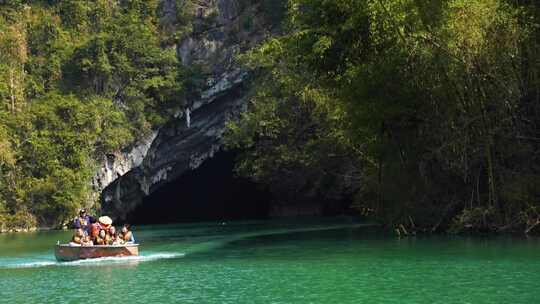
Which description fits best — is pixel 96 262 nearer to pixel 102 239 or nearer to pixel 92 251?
pixel 92 251

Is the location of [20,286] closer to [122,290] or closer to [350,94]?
[122,290]

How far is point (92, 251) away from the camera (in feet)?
85.6

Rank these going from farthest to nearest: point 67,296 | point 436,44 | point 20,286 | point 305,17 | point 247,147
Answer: point 247,147 < point 305,17 < point 436,44 < point 20,286 < point 67,296

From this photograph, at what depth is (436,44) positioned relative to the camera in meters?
26.3

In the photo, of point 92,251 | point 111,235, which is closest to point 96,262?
point 92,251

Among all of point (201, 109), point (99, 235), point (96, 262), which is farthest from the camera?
point (201, 109)

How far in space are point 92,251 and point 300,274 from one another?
9.23 metres

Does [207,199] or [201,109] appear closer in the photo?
[201,109]

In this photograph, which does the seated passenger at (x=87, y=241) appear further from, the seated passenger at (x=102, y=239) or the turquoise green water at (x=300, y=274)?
the turquoise green water at (x=300, y=274)

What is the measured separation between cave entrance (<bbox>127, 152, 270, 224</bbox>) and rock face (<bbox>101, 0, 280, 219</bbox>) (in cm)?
524

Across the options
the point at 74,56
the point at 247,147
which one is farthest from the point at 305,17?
the point at 74,56

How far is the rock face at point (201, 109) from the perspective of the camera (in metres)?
52.0

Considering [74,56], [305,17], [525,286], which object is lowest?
[525,286]

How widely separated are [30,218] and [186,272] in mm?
33230
